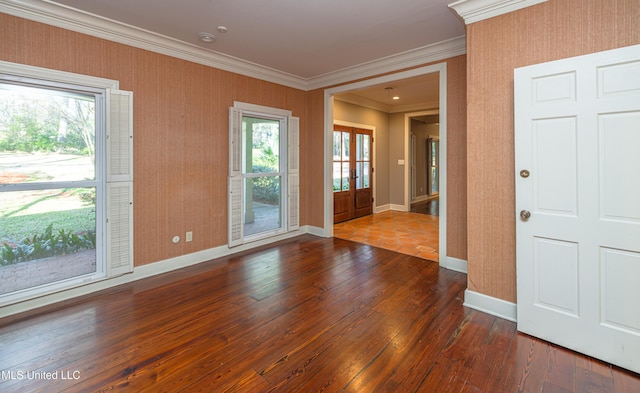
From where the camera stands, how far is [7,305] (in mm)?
2574

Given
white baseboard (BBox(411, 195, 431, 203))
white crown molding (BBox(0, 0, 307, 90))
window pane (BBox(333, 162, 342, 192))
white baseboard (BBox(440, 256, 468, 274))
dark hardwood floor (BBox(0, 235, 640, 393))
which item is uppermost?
white crown molding (BBox(0, 0, 307, 90))

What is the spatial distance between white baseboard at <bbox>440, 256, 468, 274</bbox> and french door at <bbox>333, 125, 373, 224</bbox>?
309 cm

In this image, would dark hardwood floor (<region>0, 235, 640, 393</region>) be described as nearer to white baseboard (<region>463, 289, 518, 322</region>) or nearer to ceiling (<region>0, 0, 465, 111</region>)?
white baseboard (<region>463, 289, 518, 322</region>)

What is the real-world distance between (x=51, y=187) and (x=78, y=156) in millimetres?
376

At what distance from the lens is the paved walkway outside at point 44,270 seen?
265cm

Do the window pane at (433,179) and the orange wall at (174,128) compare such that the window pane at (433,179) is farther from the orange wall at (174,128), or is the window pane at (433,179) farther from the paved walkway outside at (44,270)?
the paved walkway outside at (44,270)

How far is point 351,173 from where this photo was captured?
6.84m

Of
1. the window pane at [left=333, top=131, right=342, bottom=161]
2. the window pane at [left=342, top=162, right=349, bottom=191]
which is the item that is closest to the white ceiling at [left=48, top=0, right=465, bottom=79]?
the window pane at [left=333, top=131, right=342, bottom=161]

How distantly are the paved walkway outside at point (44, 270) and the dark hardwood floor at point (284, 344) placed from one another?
30 cm

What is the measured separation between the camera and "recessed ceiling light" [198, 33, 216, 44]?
3.31 meters

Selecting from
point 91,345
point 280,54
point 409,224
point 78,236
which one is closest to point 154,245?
point 78,236

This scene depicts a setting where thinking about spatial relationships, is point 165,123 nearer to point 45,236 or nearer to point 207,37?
point 207,37

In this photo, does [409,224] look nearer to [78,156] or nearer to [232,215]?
[232,215]

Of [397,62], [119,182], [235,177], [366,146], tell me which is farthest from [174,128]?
[366,146]
